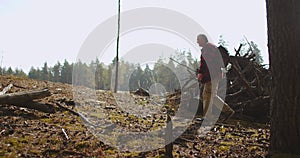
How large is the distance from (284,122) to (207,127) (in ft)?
7.53

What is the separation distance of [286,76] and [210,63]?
96.2 inches

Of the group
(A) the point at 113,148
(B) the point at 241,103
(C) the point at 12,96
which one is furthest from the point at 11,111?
(B) the point at 241,103

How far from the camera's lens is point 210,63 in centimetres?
614

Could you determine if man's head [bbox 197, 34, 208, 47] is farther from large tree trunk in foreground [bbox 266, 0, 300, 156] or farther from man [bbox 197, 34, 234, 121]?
large tree trunk in foreground [bbox 266, 0, 300, 156]

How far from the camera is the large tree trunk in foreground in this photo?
3.74 metres

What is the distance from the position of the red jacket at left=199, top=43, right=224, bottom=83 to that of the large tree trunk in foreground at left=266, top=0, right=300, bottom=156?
223cm

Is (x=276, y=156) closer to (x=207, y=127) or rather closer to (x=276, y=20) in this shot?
(x=276, y=20)

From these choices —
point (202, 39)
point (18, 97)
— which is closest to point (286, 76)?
point (202, 39)

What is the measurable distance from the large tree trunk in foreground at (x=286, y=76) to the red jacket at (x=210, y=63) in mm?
2228

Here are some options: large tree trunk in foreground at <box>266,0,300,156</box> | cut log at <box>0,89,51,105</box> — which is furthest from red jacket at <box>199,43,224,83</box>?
cut log at <box>0,89,51,105</box>

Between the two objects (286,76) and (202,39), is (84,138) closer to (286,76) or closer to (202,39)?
(286,76)

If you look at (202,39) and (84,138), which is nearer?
(84,138)

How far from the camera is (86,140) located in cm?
422

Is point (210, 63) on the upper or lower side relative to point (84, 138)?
upper
